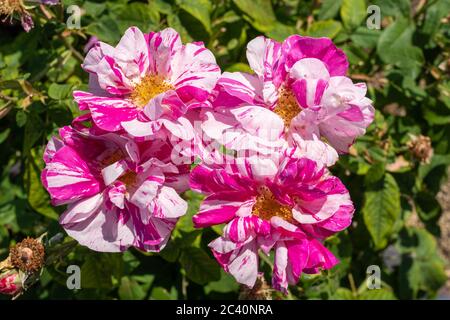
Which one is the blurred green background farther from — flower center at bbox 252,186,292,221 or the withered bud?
flower center at bbox 252,186,292,221

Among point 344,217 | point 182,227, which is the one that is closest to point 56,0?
point 182,227

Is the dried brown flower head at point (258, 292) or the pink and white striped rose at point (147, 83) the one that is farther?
the dried brown flower head at point (258, 292)

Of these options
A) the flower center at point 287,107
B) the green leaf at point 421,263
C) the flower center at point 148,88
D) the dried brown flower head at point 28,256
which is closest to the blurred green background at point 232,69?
the green leaf at point 421,263

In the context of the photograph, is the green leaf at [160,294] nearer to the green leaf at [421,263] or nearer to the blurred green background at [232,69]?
the blurred green background at [232,69]

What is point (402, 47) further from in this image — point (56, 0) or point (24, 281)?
point (24, 281)

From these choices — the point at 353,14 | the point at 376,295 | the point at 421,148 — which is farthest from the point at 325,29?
the point at 376,295
